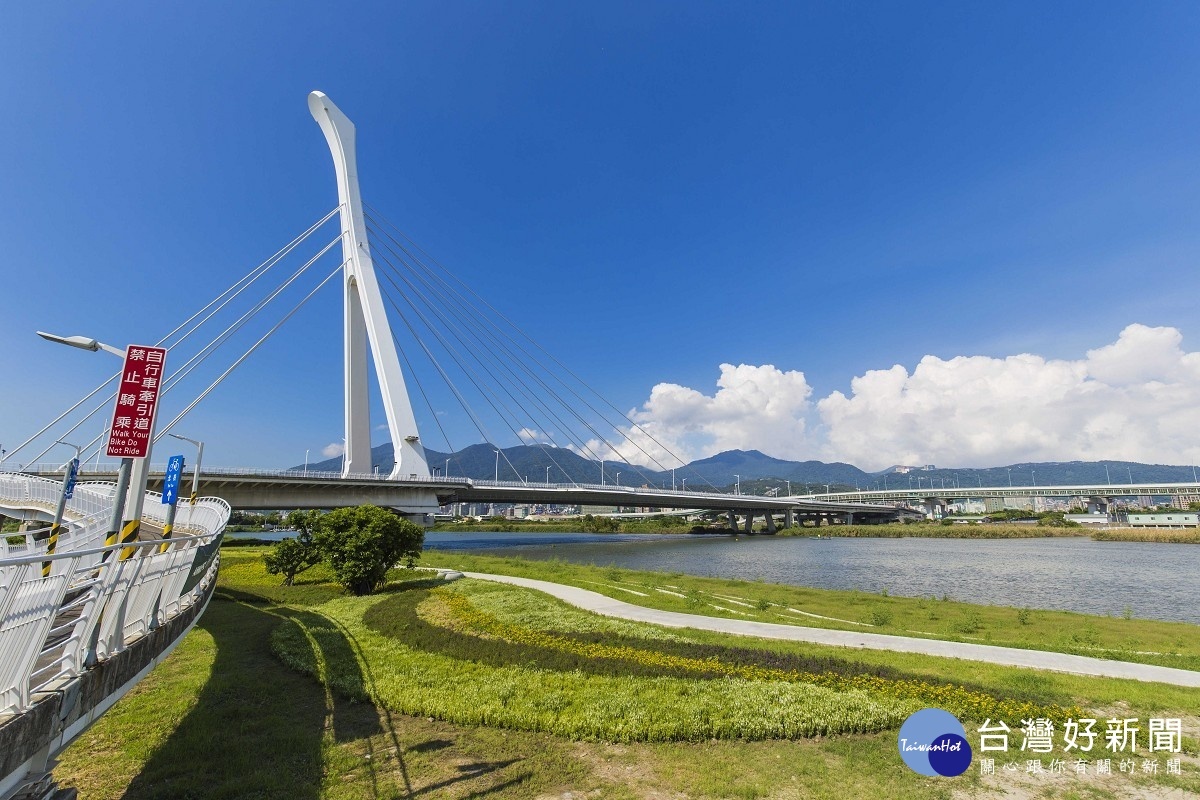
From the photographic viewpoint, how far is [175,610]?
27.2ft

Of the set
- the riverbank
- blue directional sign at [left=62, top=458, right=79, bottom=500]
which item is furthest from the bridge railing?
the riverbank

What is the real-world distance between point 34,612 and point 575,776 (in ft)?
16.7

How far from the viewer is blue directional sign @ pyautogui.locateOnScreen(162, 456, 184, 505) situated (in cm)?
1382

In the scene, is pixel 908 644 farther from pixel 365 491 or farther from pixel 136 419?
pixel 365 491

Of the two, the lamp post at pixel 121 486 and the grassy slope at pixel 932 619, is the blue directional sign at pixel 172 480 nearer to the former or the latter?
the lamp post at pixel 121 486

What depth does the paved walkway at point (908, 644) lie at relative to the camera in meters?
10.2

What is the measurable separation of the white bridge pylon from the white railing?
1435 inches

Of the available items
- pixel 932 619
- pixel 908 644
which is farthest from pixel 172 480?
pixel 932 619

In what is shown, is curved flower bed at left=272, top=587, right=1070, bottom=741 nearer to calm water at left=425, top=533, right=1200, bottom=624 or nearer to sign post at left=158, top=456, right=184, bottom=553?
sign post at left=158, top=456, right=184, bottom=553

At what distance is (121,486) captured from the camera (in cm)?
817

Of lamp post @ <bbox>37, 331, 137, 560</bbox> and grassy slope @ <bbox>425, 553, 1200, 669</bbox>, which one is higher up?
lamp post @ <bbox>37, 331, 137, 560</bbox>

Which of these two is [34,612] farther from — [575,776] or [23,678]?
[575,776]

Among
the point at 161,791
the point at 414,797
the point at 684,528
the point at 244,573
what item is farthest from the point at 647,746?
the point at 684,528

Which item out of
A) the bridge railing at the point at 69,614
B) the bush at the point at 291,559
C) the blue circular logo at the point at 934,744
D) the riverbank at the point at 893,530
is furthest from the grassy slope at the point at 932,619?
the riverbank at the point at 893,530
